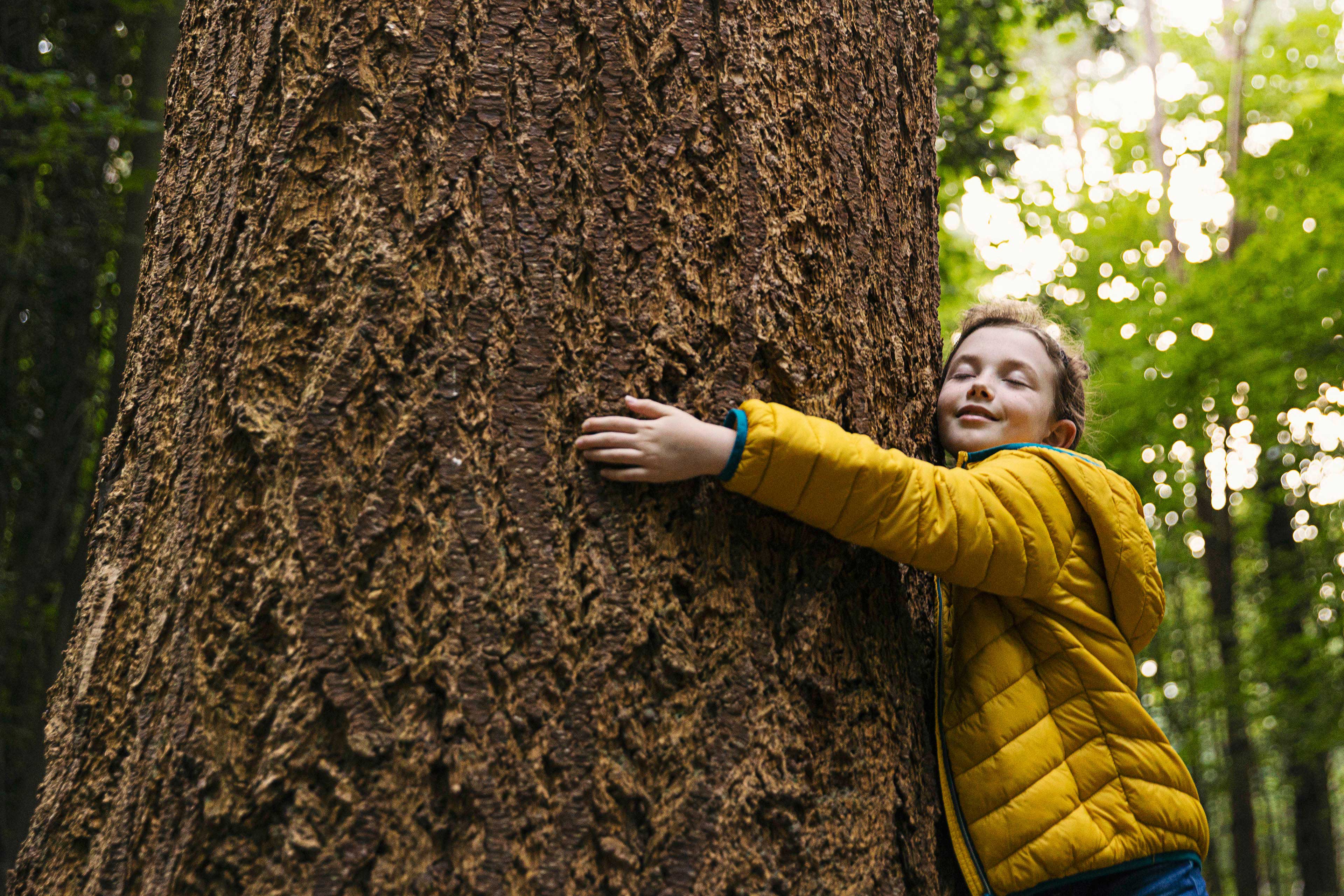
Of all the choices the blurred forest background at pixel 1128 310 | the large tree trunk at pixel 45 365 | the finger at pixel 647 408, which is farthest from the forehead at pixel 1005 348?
the large tree trunk at pixel 45 365

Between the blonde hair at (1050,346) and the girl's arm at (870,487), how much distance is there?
519 millimetres

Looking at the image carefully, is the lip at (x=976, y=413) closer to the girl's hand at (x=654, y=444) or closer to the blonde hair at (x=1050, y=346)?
the blonde hair at (x=1050, y=346)

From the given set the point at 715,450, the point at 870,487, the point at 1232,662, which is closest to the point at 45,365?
the point at 715,450

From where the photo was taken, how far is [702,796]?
4.61ft

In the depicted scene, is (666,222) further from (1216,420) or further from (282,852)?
(1216,420)

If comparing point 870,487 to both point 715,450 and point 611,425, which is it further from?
point 611,425

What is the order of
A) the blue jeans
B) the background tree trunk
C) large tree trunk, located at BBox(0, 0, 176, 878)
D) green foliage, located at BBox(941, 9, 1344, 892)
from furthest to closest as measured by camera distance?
the background tree trunk → green foliage, located at BBox(941, 9, 1344, 892) → large tree trunk, located at BBox(0, 0, 176, 878) → the blue jeans

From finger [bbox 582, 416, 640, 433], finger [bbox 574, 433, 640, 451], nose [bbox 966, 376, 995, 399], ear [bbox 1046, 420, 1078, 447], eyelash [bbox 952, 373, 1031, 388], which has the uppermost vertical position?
eyelash [bbox 952, 373, 1031, 388]

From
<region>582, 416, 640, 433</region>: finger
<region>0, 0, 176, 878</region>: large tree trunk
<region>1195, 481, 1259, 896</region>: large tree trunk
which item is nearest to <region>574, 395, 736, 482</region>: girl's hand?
<region>582, 416, 640, 433</region>: finger

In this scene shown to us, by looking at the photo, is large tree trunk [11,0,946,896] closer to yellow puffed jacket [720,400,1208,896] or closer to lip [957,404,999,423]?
yellow puffed jacket [720,400,1208,896]

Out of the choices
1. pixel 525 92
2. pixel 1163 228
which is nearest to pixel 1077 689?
pixel 525 92

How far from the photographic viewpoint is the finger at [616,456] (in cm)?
144

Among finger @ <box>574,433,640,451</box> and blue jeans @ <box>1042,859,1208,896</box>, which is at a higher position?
finger @ <box>574,433,640,451</box>

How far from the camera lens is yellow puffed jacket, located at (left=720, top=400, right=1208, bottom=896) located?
1596 millimetres
